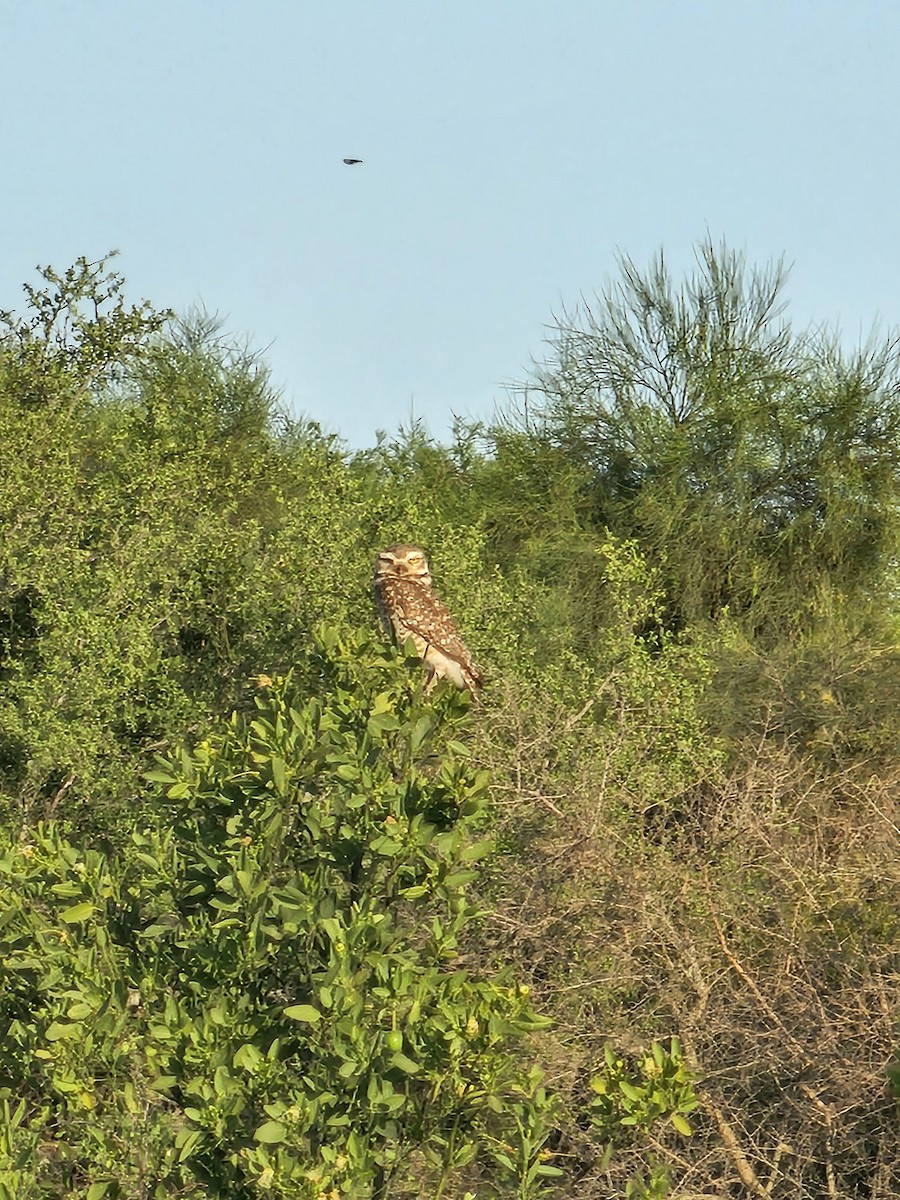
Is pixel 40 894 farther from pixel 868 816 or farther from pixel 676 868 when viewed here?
pixel 868 816

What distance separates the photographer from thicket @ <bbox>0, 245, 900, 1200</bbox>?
16.2ft

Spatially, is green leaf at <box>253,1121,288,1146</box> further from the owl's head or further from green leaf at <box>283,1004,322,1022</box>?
A: the owl's head

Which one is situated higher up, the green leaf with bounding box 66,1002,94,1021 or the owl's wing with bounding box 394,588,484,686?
the owl's wing with bounding box 394,588,484,686

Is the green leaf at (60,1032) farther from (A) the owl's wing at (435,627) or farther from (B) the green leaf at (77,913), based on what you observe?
(A) the owl's wing at (435,627)

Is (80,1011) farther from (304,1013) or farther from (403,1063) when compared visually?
(403,1063)

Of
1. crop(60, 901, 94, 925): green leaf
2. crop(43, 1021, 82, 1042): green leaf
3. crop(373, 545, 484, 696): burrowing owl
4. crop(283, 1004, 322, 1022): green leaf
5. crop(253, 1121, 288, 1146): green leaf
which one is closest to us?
crop(253, 1121, 288, 1146): green leaf

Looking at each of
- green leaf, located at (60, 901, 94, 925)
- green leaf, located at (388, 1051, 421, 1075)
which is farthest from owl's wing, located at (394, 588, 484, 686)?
green leaf, located at (388, 1051, 421, 1075)

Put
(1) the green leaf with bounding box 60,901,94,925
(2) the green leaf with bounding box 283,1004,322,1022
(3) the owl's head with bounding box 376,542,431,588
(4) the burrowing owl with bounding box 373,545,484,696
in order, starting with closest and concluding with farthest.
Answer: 1. (2) the green leaf with bounding box 283,1004,322,1022
2. (1) the green leaf with bounding box 60,901,94,925
3. (4) the burrowing owl with bounding box 373,545,484,696
4. (3) the owl's head with bounding box 376,542,431,588

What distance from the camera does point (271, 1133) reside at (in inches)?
179

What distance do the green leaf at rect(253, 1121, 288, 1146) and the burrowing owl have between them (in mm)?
3663

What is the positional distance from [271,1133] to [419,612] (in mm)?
4184

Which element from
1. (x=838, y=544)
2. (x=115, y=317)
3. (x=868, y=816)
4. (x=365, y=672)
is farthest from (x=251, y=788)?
(x=838, y=544)

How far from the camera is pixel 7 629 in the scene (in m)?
10.5

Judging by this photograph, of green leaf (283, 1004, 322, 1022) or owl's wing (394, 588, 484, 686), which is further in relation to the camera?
owl's wing (394, 588, 484, 686)
